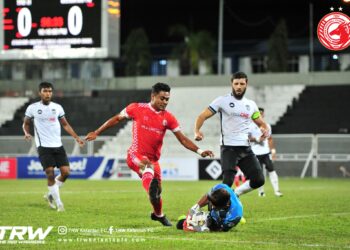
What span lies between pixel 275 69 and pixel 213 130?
16.9m

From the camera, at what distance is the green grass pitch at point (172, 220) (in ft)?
35.1

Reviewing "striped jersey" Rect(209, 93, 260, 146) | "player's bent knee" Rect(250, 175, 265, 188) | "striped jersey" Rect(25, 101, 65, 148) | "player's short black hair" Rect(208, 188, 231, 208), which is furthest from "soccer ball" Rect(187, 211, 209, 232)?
"striped jersey" Rect(25, 101, 65, 148)

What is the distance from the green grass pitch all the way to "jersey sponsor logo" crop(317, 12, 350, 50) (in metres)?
2.82

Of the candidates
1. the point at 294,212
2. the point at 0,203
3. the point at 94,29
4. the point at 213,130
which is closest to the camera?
the point at 294,212

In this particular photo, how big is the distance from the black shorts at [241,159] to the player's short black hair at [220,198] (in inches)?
72.5

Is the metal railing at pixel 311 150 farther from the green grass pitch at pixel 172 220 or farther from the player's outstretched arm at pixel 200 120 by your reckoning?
the player's outstretched arm at pixel 200 120

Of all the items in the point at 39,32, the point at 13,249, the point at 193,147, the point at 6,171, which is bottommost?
the point at 6,171

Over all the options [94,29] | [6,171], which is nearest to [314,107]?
[6,171]

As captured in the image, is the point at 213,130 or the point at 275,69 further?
the point at 275,69

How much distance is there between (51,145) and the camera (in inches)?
672

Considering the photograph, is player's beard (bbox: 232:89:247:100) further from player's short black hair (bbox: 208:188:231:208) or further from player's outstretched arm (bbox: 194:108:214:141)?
player's short black hair (bbox: 208:188:231:208)

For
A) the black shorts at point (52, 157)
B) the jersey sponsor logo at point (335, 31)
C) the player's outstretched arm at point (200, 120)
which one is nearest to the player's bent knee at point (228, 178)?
the player's outstretched arm at point (200, 120)

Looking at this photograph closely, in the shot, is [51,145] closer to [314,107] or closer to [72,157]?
[72,157]

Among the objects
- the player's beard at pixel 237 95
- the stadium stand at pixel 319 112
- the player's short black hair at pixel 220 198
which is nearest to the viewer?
the player's short black hair at pixel 220 198
